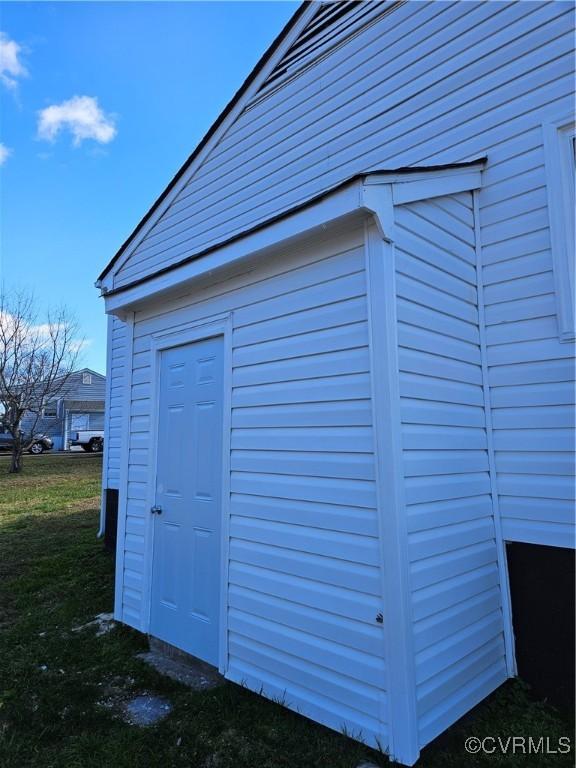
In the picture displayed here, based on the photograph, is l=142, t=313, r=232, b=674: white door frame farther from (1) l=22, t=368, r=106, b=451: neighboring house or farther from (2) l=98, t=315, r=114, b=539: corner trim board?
(1) l=22, t=368, r=106, b=451: neighboring house

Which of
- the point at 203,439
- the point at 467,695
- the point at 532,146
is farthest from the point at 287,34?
the point at 467,695

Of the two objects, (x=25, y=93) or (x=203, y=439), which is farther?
(x=25, y=93)

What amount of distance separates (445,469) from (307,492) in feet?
2.56

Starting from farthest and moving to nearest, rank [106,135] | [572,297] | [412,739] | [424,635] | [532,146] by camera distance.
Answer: [106,135] < [532,146] < [572,297] < [424,635] < [412,739]

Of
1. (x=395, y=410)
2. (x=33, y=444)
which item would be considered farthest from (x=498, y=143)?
(x=33, y=444)

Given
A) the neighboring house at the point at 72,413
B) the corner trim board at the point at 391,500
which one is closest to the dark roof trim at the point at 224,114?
the corner trim board at the point at 391,500

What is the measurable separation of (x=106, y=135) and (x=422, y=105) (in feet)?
23.0

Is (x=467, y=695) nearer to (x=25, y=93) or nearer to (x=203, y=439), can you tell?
(x=203, y=439)

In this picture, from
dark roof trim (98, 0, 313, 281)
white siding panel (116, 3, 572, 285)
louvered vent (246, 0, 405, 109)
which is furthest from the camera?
dark roof trim (98, 0, 313, 281)

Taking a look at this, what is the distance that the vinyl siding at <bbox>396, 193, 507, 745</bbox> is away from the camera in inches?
89.1

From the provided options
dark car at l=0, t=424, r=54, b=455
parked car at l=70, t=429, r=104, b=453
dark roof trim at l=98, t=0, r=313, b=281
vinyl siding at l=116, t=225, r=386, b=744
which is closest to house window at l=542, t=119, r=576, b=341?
vinyl siding at l=116, t=225, r=386, b=744

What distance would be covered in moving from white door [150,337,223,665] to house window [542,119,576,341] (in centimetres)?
224

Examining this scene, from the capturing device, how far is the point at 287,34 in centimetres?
470

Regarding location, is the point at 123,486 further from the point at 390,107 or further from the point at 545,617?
the point at 390,107
